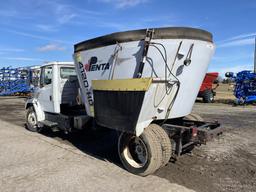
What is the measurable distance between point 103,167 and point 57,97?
123 inches

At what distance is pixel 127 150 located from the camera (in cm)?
553

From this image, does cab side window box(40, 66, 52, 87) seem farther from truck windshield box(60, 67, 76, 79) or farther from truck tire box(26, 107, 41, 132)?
truck tire box(26, 107, 41, 132)

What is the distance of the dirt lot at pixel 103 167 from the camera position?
15.3ft

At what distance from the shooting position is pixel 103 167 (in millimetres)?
5570

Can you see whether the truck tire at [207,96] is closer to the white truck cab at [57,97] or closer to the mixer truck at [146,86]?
the white truck cab at [57,97]

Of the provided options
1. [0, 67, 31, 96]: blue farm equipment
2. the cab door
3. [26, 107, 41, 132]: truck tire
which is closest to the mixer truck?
the cab door

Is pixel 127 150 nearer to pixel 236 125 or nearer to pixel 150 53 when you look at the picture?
pixel 150 53

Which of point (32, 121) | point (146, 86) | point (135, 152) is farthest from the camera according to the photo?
point (32, 121)

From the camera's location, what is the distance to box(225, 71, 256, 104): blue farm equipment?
18470mm

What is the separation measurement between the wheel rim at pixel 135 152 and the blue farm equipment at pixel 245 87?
14898 mm

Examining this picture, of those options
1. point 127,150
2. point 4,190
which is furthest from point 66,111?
point 4,190

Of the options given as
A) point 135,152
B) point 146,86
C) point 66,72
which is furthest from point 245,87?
point 146,86

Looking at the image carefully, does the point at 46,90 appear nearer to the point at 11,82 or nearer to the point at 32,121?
the point at 32,121

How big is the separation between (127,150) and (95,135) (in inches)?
132
